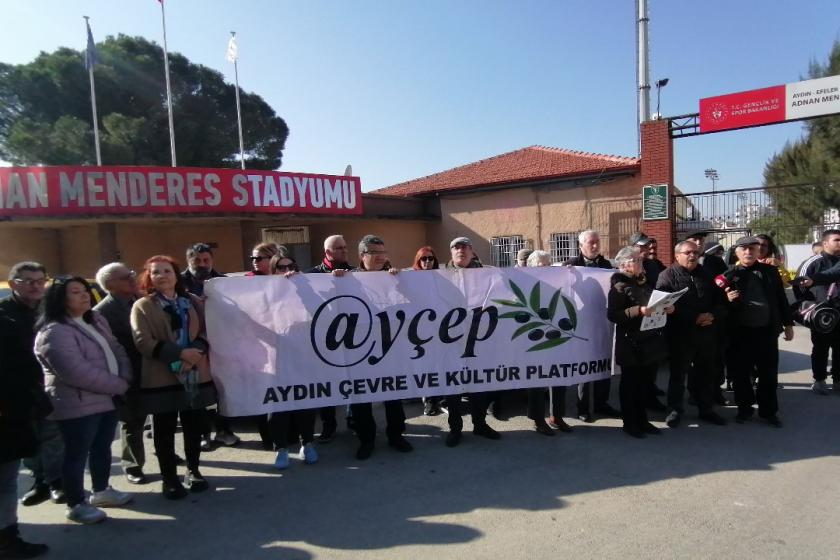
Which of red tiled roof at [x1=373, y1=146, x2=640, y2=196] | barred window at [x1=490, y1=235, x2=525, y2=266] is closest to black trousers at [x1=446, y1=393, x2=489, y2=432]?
red tiled roof at [x1=373, y1=146, x2=640, y2=196]

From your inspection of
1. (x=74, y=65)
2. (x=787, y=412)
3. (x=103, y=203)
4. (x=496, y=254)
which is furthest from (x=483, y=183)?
(x=74, y=65)

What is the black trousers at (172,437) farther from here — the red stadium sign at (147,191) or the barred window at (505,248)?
the barred window at (505,248)

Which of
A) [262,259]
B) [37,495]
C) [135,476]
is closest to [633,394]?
[262,259]

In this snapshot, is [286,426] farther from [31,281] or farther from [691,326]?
[691,326]

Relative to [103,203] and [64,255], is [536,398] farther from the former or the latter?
[64,255]

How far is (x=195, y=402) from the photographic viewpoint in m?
Answer: 3.64

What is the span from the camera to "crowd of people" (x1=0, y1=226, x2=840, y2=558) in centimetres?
320

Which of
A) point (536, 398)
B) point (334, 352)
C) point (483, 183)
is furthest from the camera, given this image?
point (483, 183)

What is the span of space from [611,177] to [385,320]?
13.5 meters

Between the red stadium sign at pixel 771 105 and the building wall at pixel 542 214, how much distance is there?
2.97 m

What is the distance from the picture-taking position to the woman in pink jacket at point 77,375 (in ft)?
10.5

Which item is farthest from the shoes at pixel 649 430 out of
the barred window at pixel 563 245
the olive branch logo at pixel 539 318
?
the barred window at pixel 563 245

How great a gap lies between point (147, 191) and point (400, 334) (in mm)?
12119

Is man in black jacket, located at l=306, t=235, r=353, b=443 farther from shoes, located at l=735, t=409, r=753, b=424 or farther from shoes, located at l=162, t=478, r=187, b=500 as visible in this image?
shoes, located at l=735, t=409, r=753, b=424
